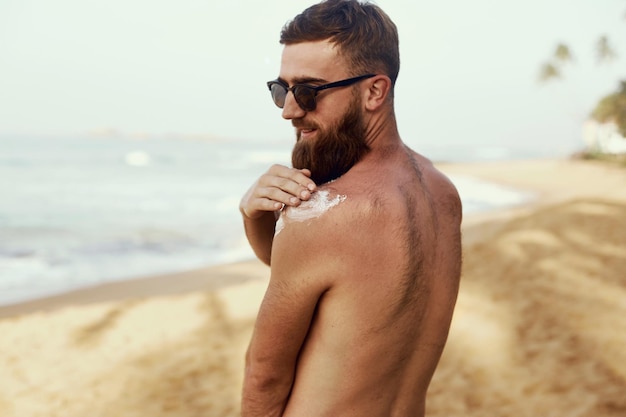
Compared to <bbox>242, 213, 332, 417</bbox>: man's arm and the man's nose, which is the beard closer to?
the man's nose

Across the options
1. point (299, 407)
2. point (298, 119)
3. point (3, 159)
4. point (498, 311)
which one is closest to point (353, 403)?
point (299, 407)

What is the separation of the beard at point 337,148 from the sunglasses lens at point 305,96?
0.06m

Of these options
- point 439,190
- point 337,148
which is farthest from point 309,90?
point 439,190

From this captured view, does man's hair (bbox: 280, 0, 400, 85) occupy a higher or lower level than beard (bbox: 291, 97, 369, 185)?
higher

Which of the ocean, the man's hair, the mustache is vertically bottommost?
the ocean

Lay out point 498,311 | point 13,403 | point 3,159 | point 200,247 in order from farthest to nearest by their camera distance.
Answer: point 3,159 → point 200,247 → point 498,311 → point 13,403

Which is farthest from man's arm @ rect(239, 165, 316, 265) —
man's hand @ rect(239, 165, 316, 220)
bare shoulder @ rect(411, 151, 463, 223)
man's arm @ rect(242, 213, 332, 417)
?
bare shoulder @ rect(411, 151, 463, 223)

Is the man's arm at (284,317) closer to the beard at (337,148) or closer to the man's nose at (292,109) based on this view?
the beard at (337,148)

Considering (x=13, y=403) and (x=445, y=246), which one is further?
(x=13, y=403)

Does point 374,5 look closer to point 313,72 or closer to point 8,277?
point 313,72

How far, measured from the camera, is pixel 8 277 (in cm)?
1026

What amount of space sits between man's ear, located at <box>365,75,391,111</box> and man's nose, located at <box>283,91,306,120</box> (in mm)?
160

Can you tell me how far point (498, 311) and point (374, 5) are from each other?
5.02m

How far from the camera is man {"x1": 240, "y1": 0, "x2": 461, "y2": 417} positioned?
54.9 inches
